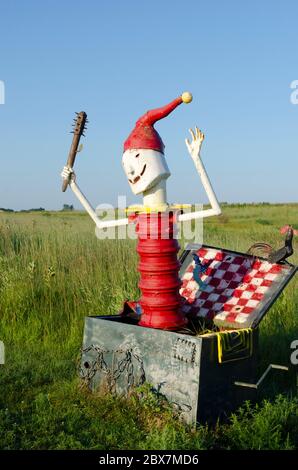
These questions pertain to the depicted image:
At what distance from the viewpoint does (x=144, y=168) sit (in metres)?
3.60

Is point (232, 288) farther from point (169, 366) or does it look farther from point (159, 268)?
point (169, 366)

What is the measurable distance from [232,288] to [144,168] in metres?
1.12

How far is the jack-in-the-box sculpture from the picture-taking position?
334cm

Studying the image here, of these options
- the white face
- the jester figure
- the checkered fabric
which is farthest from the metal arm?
the checkered fabric

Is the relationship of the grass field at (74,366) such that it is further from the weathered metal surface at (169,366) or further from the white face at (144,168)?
the white face at (144,168)

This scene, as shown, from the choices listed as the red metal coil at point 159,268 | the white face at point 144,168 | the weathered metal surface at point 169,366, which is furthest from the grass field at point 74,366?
the white face at point 144,168

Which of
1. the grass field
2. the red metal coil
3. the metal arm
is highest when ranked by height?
the metal arm

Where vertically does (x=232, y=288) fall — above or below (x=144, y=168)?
below

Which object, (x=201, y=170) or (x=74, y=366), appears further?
(x=74, y=366)

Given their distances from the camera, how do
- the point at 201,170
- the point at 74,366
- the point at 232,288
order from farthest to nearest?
1. the point at 74,366
2. the point at 232,288
3. the point at 201,170

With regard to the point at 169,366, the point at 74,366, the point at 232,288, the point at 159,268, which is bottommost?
the point at 74,366

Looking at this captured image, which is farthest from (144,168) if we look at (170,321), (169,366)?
(169,366)

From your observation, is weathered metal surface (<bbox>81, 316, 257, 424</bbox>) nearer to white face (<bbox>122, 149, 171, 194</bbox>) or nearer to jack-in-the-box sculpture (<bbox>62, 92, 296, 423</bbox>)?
jack-in-the-box sculpture (<bbox>62, 92, 296, 423</bbox>)

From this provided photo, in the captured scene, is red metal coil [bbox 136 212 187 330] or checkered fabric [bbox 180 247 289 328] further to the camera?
checkered fabric [bbox 180 247 289 328]
